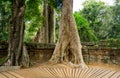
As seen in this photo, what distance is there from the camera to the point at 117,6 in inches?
630

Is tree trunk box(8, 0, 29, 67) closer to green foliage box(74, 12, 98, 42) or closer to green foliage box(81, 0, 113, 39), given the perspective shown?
green foliage box(74, 12, 98, 42)

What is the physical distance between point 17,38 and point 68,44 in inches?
84.1

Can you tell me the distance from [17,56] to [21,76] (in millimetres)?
3120

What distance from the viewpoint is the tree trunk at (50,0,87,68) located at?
829 centimetres

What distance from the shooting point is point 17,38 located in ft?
24.6

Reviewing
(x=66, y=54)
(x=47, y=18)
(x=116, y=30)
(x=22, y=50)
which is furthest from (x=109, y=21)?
(x=22, y=50)

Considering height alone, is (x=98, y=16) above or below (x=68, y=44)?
above

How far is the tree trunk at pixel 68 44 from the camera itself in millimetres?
8289

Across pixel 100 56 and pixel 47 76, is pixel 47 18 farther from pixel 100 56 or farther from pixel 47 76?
pixel 47 76

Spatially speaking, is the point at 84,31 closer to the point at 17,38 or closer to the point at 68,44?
the point at 68,44

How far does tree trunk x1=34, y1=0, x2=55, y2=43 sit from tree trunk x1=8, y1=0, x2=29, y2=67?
13.3 ft

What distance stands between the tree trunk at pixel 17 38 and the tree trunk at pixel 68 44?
1283mm

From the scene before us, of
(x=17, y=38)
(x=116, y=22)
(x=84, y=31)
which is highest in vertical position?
(x=116, y=22)

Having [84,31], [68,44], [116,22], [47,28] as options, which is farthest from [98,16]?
[68,44]
